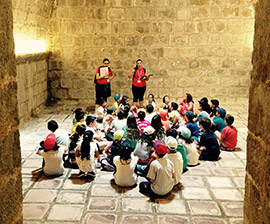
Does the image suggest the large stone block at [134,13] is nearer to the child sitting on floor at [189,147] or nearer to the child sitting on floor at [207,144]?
the child sitting on floor at [207,144]

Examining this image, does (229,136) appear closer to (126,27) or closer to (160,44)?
(160,44)

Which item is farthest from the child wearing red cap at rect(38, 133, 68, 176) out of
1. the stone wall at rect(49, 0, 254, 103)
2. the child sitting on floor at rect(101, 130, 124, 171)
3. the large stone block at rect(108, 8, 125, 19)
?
the large stone block at rect(108, 8, 125, 19)

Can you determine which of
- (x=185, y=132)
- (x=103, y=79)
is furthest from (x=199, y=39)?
(x=185, y=132)

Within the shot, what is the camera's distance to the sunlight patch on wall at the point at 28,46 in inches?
292

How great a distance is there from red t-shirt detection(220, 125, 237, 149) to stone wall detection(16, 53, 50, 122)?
4.70 metres

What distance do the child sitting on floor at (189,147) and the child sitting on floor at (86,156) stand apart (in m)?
1.52

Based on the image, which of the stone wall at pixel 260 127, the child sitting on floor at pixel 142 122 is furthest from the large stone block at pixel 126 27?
the stone wall at pixel 260 127

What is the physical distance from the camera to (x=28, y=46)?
26.9 ft

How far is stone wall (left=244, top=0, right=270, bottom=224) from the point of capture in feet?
6.27

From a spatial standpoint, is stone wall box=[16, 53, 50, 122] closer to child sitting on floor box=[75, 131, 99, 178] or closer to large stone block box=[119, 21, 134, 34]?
large stone block box=[119, 21, 134, 34]

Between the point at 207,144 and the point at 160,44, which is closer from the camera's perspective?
the point at 207,144

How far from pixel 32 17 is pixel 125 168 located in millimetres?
5627

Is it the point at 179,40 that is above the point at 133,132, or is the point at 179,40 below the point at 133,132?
above

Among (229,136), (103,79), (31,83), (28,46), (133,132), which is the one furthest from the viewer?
(103,79)
